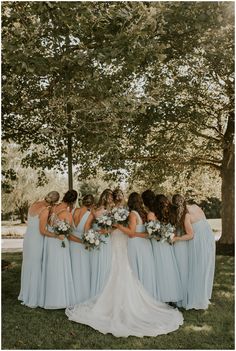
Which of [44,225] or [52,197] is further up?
[52,197]

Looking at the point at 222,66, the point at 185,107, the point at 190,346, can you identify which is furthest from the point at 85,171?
the point at 190,346

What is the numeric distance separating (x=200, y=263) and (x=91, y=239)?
2.43 metres

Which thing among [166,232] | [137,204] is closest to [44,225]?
[137,204]

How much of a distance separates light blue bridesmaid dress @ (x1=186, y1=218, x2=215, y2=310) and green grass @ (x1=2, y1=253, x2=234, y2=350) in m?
0.28

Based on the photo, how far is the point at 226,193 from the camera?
59.3ft

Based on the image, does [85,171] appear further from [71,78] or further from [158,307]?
[158,307]

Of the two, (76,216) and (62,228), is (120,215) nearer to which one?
(62,228)

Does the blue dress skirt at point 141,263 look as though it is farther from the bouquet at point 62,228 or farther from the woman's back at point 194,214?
the bouquet at point 62,228

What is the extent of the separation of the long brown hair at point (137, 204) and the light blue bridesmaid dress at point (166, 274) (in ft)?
2.07

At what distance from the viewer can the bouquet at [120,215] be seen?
8.54 m

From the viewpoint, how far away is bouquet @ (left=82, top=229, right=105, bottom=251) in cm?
886

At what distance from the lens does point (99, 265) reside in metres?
9.15

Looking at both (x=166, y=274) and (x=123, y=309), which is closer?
(x=123, y=309)

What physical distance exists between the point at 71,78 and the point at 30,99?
1822mm
